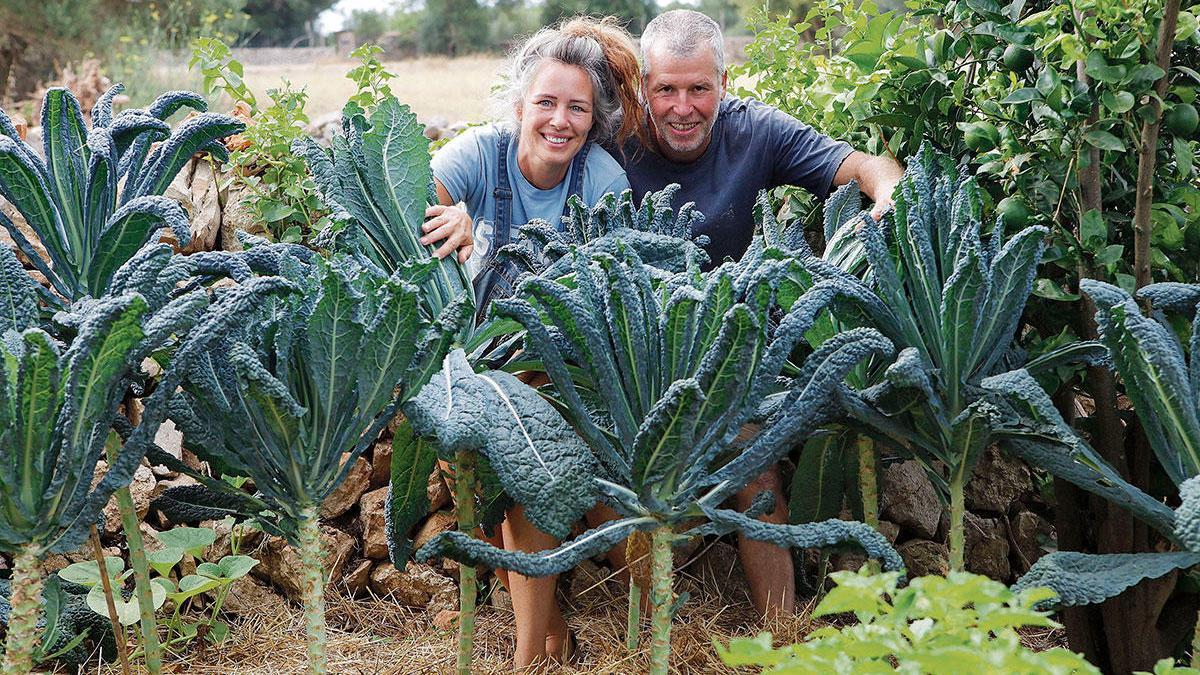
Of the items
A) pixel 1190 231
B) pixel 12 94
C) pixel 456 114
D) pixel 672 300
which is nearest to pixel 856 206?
pixel 1190 231

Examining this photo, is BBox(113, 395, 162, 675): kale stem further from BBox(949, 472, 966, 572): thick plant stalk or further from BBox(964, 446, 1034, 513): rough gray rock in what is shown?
BBox(964, 446, 1034, 513): rough gray rock

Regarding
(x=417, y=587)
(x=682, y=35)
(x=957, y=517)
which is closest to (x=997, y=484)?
(x=957, y=517)

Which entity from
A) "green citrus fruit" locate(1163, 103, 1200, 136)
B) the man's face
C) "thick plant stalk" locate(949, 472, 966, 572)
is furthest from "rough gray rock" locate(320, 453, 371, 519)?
"green citrus fruit" locate(1163, 103, 1200, 136)

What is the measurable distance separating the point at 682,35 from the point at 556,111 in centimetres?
46

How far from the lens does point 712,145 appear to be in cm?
317

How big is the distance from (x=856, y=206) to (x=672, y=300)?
917 mm

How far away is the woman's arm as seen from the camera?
7.63 feet

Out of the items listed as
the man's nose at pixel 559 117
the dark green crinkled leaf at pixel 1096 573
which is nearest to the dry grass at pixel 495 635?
the dark green crinkled leaf at pixel 1096 573

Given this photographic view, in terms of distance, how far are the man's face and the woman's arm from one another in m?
0.87

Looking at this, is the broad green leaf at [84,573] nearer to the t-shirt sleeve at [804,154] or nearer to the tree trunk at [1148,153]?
the t-shirt sleeve at [804,154]

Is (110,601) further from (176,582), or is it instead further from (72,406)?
(176,582)

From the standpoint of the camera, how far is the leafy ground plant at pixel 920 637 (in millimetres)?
1234

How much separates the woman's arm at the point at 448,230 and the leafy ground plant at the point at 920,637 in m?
1.26

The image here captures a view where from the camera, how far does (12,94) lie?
372 inches
